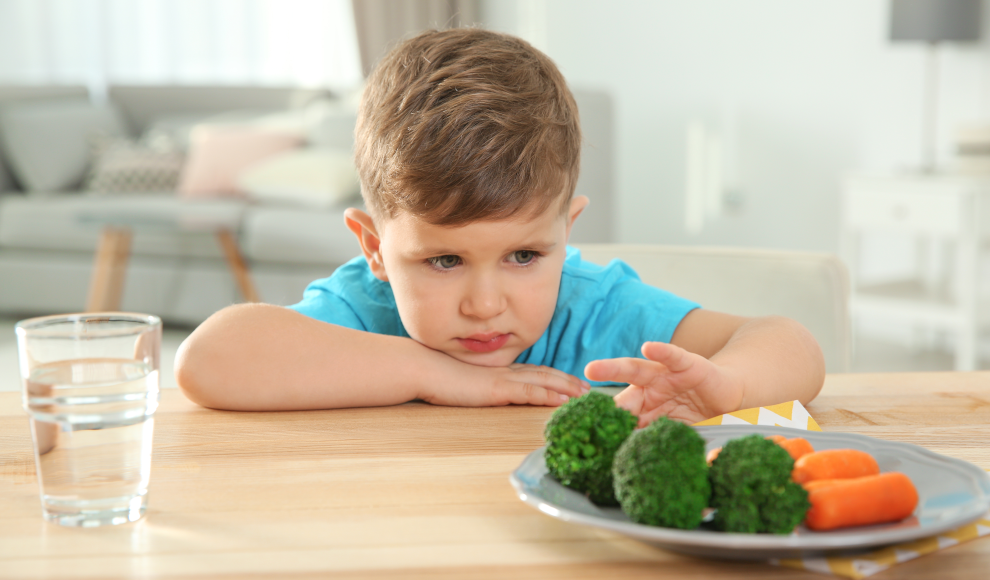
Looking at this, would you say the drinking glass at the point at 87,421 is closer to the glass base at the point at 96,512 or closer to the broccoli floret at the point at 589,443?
the glass base at the point at 96,512

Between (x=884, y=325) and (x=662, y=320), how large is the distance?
308cm

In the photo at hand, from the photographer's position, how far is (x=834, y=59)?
12.3ft

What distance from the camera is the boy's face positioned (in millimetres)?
848

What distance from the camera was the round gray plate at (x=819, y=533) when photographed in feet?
1.36

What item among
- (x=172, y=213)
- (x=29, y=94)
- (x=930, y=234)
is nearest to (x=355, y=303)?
(x=930, y=234)

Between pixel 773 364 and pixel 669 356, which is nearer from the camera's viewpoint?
pixel 669 356

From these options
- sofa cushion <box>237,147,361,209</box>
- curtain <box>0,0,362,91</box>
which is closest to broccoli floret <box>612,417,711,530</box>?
sofa cushion <box>237,147,361,209</box>

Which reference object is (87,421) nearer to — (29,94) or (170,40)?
(29,94)

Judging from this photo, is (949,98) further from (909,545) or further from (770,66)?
(909,545)

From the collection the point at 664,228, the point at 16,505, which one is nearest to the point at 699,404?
the point at 16,505

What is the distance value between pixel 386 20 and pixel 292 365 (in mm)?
4977

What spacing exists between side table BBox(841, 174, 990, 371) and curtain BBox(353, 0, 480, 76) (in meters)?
2.90

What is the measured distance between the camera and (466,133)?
851mm

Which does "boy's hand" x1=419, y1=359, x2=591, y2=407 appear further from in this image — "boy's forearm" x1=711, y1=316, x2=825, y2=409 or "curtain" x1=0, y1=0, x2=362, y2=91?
"curtain" x1=0, y1=0, x2=362, y2=91
